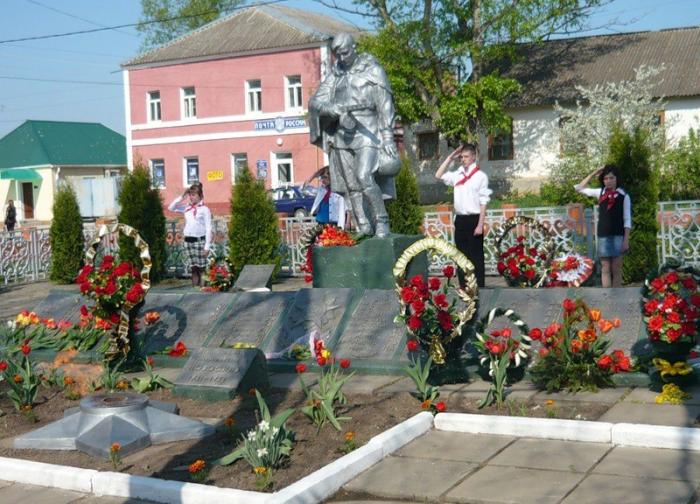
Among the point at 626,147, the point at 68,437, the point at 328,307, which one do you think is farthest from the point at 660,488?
the point at 626,147

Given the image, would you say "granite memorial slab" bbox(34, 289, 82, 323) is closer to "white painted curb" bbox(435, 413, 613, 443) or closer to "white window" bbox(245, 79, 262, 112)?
"white painted curb" bbox(435, 413, 613, 443)

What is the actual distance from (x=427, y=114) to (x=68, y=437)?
94.9 feet

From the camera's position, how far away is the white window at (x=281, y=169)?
39.3m

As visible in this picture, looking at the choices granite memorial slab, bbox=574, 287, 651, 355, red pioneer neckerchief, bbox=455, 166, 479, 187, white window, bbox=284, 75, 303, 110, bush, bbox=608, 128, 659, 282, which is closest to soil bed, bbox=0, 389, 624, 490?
granite memorial slab, bbox=574, 287, 651, 355

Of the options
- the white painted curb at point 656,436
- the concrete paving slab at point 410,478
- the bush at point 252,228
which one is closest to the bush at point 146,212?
the bush at point 252,228

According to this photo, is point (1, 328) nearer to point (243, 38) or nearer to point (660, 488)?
point (660, 488)

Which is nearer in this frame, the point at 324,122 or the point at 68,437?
the point at 68,437

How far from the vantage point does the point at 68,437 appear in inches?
249

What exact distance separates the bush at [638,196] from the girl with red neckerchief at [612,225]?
280 centimetres

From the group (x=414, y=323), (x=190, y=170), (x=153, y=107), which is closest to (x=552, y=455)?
(x=414, y=323)

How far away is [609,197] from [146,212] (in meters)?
9.58

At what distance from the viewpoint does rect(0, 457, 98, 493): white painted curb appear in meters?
5.52

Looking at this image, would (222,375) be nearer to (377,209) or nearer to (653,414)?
(653,414)

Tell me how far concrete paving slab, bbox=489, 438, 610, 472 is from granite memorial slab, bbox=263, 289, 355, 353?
10.5ft
